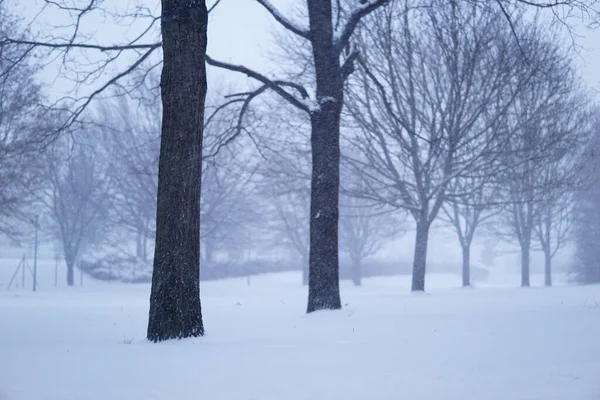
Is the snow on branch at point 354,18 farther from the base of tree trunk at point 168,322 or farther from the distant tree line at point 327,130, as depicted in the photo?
the base of tree trunk at point 168,322

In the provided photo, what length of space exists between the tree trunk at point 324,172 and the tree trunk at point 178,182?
3725 mm

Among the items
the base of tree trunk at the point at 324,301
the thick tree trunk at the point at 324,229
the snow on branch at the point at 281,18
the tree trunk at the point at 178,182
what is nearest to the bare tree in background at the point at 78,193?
the snow on branch at the point at 281,18

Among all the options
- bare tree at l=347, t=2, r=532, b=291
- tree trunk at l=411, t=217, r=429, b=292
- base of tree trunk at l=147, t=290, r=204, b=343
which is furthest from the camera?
tree trunk at l=411, t=217, r=429, b=292

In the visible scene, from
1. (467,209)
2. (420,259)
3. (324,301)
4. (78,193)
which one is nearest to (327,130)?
(324,301)

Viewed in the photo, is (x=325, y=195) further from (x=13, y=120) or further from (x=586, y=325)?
(x=13, y=120)

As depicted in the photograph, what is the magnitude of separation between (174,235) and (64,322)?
4404mm

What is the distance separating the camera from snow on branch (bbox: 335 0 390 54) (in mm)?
9844

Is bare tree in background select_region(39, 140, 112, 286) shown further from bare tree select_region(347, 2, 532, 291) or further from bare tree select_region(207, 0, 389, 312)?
bare tree select_region(207, 0, 389, 312)

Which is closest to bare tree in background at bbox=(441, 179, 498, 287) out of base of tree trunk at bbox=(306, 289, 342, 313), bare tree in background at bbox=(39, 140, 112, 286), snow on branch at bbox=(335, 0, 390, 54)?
snow on branch at bbox=(335, 0, 390, 54)

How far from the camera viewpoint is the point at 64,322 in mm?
9328

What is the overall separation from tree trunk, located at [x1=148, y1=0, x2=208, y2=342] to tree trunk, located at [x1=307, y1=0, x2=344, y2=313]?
373cm

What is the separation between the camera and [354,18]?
394 inches

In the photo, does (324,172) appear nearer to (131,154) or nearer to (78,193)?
(131,154)

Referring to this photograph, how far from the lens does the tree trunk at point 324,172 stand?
384 inches
